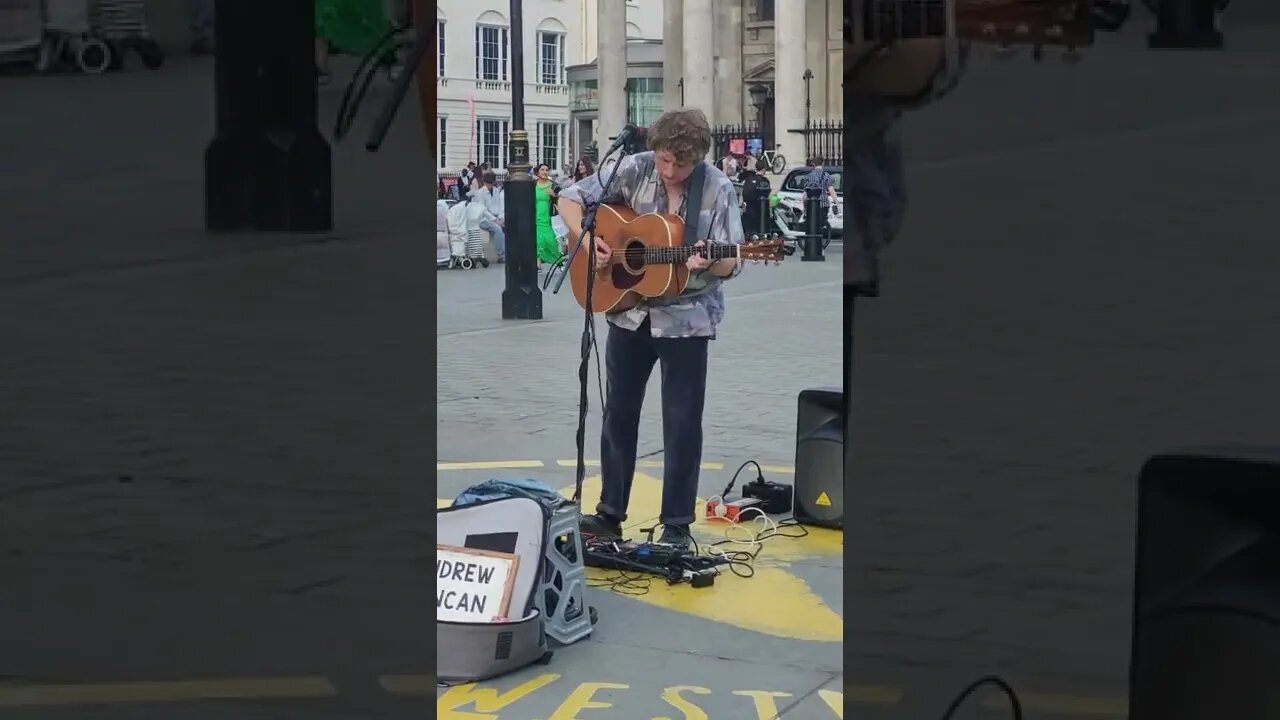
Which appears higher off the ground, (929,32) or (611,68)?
(611,68)

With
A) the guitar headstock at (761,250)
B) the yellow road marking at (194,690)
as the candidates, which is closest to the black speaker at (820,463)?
the guitar headstock at (761,250)

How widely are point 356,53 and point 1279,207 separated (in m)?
1.76

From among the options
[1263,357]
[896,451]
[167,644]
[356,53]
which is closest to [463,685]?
[167,644]

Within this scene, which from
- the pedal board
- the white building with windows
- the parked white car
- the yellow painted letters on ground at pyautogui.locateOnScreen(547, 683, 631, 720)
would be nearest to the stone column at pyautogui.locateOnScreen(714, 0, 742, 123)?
the white building with windows

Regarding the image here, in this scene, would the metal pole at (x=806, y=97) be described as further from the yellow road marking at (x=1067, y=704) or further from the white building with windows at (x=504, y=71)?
the yellow road marking at (x=1067, y=704)

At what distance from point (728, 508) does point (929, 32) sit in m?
3.85

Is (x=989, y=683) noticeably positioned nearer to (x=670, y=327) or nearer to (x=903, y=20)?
(x=903, y=20)

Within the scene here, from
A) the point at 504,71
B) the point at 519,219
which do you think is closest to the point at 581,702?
the point at 519,219

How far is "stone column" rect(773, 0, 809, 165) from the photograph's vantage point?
4206 cm

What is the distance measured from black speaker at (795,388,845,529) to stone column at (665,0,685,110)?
43.4 meters

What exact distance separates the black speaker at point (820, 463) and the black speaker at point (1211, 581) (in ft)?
12.9

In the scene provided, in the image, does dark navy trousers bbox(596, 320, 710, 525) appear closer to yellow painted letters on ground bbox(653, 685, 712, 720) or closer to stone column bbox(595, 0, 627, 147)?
yellow painted letters on ground bbox(653, 685, 712, 720)

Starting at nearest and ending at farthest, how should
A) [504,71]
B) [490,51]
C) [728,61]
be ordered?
1. [490,51]
2. [504,71]
3. [728,61]

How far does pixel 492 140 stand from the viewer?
4716cm
